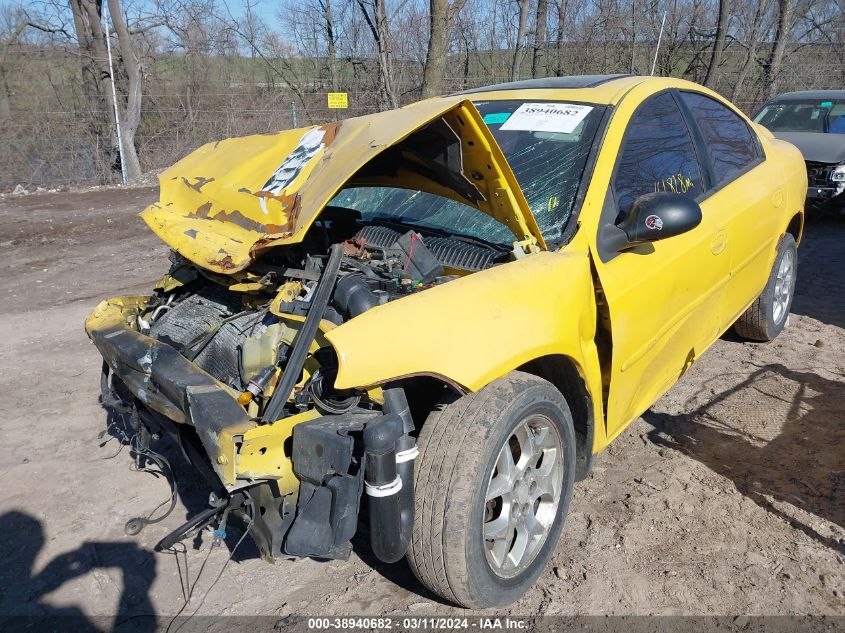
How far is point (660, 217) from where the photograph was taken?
2.59 m

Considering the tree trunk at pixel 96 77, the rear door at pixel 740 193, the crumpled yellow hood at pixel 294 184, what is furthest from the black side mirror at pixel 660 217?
the tree trunk at pixel 96 77

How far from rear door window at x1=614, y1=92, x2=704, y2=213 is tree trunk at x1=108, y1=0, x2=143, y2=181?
12.5 m

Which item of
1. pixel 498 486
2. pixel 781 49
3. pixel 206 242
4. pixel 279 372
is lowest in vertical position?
pixel 498 486

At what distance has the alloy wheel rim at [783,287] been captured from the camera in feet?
15.5

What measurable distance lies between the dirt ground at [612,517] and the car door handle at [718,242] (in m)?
1.04

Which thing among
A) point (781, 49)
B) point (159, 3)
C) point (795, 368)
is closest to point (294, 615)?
point (795, 368)

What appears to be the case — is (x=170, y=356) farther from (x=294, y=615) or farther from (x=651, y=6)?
(x=651, y=6)

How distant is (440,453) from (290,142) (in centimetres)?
166

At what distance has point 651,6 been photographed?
63.0 ft

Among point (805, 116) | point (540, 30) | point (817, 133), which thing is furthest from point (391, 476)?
point (540, 30)

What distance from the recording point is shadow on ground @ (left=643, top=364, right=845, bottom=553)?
10.0 feet

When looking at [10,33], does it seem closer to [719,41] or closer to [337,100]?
[337,100]

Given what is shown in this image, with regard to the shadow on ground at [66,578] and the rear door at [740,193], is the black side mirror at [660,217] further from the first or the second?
the shadow on ground at [66,578]

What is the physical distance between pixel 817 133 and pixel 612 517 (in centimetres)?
838
